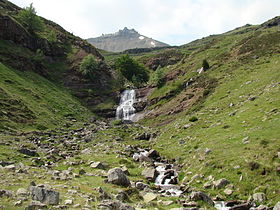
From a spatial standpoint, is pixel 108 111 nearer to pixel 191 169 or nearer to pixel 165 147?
pixel 165 147

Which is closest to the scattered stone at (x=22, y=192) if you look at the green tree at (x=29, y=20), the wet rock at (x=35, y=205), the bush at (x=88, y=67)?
the wet rock at (x=35, y=205)

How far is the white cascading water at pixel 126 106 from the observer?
84.6 meters

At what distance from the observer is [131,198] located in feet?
55.5

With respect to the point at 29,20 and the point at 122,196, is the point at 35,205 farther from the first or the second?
the point at 29,20

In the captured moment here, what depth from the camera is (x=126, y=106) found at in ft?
291

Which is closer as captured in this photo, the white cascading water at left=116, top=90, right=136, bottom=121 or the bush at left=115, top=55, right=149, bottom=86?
the white cascading water at left=116, top=90, right=136, bottom=121

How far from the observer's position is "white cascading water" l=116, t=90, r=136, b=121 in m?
84.6

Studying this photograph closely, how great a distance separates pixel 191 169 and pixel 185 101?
42.0 m

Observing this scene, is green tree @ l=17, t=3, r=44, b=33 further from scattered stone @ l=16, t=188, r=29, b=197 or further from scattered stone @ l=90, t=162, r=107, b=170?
scattered stone @ l=16, t=188, r=29, b=197

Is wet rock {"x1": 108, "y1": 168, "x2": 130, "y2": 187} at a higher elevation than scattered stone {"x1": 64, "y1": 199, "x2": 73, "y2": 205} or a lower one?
lower

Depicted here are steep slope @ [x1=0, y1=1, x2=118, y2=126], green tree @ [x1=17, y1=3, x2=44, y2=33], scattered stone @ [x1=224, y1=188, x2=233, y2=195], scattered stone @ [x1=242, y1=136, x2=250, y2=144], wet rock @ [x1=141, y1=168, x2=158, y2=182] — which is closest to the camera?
scattered stone @ [x1=224, y1=188, x2=233, y2=195]

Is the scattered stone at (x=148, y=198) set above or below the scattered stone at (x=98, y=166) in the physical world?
above

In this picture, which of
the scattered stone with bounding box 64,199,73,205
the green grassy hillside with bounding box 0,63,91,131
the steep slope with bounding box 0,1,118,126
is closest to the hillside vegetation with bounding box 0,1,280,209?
the scattered stone with bounding box 64,199,73,205

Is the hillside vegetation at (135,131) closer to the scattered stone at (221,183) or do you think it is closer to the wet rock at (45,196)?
the wet rock at (45,196)
